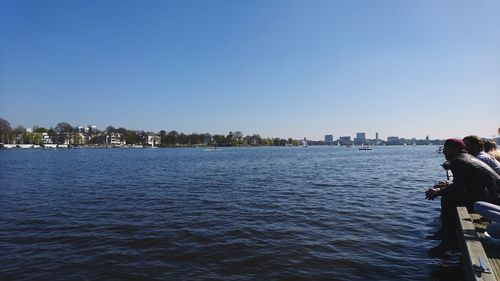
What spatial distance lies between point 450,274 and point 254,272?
5.44 meters

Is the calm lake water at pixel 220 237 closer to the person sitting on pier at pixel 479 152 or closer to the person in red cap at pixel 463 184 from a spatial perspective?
the person in red cap at pixel 463 184

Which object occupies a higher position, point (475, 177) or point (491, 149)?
point (491, 149)

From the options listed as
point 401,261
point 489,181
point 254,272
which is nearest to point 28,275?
point 254,272

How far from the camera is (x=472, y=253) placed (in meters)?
7.16

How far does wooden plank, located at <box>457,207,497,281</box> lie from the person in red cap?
0.72 m

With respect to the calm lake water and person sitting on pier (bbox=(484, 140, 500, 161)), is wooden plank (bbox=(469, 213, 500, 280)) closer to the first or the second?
the calm lake water

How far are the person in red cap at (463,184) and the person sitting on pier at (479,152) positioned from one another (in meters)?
1.46

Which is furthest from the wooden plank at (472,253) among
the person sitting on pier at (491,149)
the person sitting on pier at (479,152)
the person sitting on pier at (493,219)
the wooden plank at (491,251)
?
the person sitting on pier at (491,149)

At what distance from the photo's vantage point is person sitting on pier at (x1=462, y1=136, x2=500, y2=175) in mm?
11344

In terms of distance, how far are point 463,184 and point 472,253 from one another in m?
3.38

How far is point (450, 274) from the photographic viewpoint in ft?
32.4

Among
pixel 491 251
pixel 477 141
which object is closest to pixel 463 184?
pixel 491 251

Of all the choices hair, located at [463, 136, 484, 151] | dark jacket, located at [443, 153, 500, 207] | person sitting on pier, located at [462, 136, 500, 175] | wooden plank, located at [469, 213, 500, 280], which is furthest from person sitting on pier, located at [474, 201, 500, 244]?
hair, located at [463, 136, 484, 151]

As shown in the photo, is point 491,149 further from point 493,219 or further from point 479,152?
point 493,219
